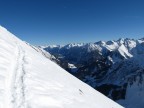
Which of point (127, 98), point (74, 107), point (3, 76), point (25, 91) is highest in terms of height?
point (127, 98)

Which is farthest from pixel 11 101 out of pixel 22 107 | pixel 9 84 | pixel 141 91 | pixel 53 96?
pixel 141 91

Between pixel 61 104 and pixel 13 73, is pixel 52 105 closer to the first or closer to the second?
pixel 61 104

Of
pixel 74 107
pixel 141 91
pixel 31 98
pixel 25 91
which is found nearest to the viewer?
pixel 31 98

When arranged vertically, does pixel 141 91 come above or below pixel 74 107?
above

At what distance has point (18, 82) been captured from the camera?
1246 cm

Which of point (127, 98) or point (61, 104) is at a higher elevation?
point (127, 98)

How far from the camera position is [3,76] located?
12.4m

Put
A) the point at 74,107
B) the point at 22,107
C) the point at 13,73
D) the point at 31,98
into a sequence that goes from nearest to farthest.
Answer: the point at 22,107 → the point at 31,98 → the point at 74,107 → the point at 13,73

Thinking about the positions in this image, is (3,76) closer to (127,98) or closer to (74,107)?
(74,107)

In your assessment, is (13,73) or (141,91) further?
(141,91)

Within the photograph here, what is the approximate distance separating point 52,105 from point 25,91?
1.33m

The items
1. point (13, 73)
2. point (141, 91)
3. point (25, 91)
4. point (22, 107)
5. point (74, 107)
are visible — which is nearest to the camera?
point (22, 107)

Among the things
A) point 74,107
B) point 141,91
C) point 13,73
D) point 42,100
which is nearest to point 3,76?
point 13,73

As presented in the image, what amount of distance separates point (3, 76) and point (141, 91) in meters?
193
